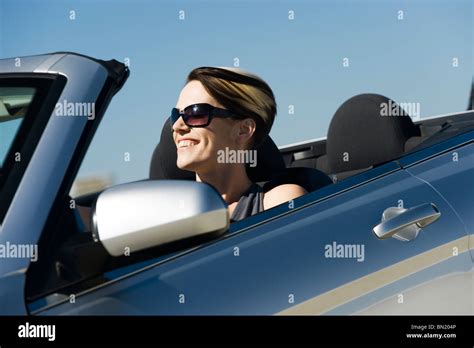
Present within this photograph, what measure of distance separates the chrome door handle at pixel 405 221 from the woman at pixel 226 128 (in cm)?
28

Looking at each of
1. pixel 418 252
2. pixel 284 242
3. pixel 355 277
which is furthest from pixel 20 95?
pixel 418 252

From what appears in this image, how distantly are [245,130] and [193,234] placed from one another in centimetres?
73

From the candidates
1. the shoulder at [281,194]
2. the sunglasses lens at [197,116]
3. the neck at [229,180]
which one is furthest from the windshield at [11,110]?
the shoulder at [281,194]

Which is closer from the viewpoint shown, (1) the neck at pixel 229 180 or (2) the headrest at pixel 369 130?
(1) the neck at pixel 229 180

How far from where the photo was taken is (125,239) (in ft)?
5.46

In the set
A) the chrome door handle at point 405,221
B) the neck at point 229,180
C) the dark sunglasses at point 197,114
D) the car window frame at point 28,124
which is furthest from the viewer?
the neck at point 229,180

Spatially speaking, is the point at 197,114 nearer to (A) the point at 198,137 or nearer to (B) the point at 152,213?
(A) the point at 198,137

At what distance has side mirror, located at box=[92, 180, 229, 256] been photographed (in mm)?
1645

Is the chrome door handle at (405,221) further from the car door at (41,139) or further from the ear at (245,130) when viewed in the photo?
the car door at (41,139)

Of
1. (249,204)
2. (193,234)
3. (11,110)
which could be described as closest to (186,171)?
(249,204)

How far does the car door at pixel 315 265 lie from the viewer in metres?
1.81

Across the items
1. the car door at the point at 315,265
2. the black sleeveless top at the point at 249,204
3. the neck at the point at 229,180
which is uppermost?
the neck at the point at 229,180
